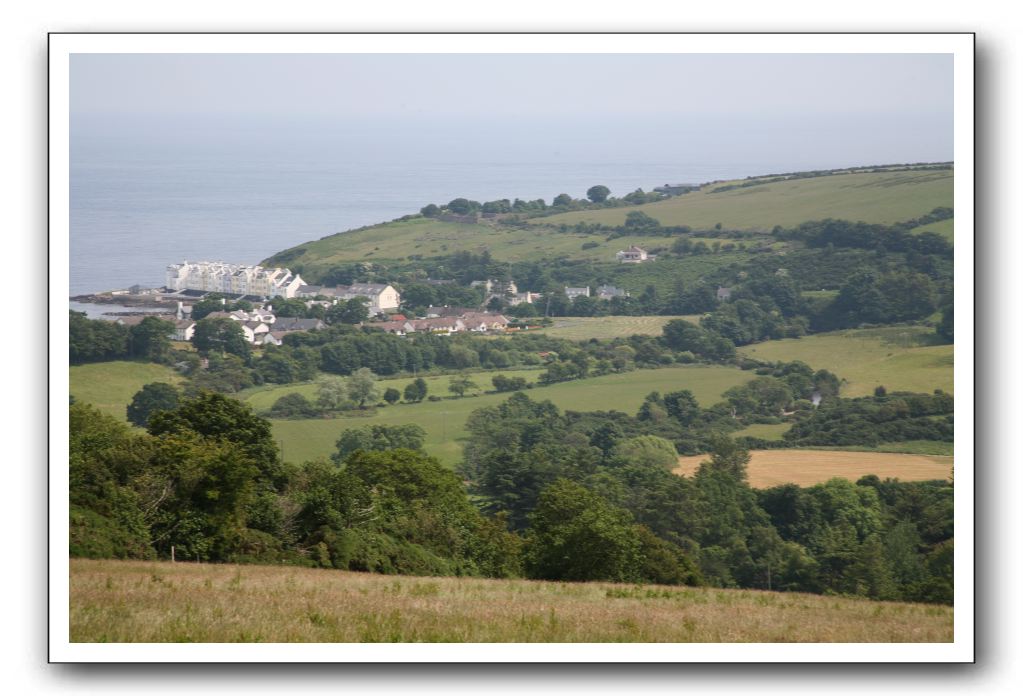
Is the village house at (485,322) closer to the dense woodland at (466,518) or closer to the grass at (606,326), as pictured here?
the grass at (606,326)

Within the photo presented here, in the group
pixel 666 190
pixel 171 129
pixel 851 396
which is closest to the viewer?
pixel 171 129

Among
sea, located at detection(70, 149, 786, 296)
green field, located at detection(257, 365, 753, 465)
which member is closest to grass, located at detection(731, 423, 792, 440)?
green field, located at detection(257, 365, 753, 465)

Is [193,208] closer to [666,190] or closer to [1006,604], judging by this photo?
[1006,604]

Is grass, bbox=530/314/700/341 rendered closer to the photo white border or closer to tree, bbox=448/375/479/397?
tree, bbox=448/375/479/397

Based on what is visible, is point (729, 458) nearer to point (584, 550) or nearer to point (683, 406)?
point (683, 406)
